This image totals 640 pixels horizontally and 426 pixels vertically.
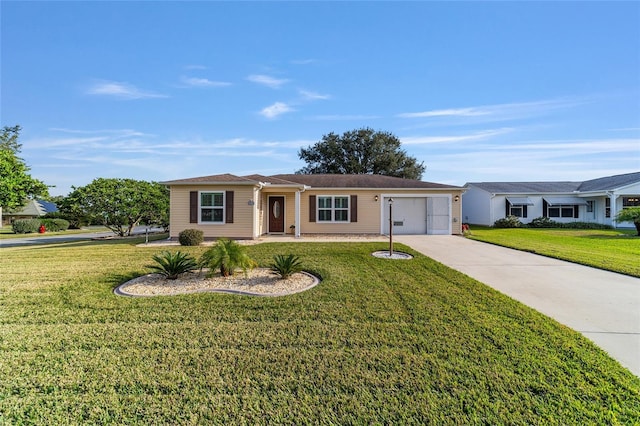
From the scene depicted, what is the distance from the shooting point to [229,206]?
42.6 ft

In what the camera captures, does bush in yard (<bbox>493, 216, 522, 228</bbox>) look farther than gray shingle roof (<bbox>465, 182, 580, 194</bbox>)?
No

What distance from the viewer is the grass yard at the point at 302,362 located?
2.26m

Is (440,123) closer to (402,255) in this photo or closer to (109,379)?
(402,255)

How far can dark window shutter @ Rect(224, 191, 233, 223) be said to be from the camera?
1294 centimetres

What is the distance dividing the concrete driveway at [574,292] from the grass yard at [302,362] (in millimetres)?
373

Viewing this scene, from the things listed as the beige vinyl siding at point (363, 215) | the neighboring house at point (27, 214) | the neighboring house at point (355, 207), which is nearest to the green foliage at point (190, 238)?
the neighboring house at point (355, 207)

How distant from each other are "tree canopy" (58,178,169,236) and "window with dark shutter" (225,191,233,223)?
494 cm

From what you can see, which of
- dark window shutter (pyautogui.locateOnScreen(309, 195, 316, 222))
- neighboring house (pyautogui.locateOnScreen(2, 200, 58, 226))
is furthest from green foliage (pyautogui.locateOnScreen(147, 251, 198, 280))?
neighboring house (pyautogui.locateOnScreen(2, 200, 58, 226))

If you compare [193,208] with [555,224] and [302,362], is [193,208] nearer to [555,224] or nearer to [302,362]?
[302,362]

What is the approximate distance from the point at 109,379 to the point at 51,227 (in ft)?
88.0

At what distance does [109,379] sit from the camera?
2668 mm

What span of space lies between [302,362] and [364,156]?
109ft

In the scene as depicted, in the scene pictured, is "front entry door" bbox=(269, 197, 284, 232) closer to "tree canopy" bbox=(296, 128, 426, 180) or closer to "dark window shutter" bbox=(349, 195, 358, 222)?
"dark window shutter" bbox=(349, 195, 358, 222)

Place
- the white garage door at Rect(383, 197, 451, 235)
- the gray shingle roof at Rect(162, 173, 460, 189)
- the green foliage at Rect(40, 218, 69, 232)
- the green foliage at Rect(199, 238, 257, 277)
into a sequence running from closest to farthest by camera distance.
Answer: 1. the green foliage at Rect(199, 238, 257, 277)
2. the gray shingle roof at Rect(162, 173, 460, 189)
3. the white garage door at Rect(383, 197, 451, 235)
4. the green foliage at Rect(40, 218, 69, 232)
